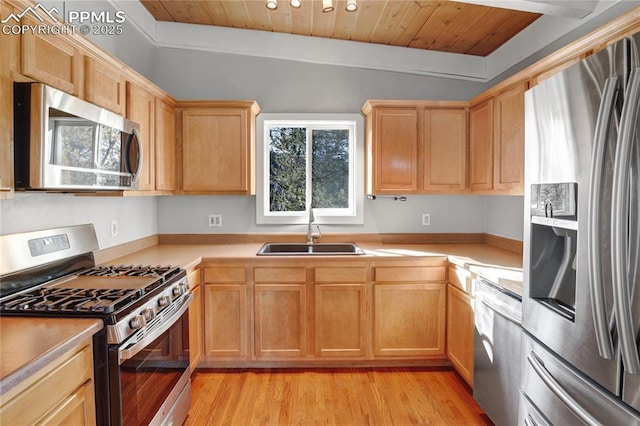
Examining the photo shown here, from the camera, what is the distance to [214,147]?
298 centimetres

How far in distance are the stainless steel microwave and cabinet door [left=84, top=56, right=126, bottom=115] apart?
0.13 metres

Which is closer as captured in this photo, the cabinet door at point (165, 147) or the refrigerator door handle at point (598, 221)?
the refrigerator door handle at point (598, 221)

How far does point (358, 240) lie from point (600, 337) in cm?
229

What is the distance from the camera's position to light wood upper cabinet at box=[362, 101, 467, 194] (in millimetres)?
3014

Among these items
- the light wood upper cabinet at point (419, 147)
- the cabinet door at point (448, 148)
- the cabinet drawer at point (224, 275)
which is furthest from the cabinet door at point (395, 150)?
the cabinet drawer at point (224, 275)

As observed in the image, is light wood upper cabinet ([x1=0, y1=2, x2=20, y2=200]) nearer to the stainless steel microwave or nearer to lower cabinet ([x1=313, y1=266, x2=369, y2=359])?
the stainless steel microwave

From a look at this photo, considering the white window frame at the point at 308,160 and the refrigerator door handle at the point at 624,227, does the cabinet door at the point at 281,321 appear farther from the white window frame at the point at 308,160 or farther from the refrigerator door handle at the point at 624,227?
the refrigerator door handle at the point at 624,227

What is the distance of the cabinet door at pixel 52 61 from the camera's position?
4.76ft

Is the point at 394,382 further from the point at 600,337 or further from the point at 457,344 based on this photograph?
the point at 600,337

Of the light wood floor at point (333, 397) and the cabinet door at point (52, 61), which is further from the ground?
the cabinet door at point (52, 61)

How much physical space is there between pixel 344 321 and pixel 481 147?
1.72 meters

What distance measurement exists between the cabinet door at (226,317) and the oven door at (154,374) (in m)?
0.50

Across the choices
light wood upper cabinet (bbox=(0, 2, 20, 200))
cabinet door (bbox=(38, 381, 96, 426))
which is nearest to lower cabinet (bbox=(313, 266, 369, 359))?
cabinet door (bbox=(38, 381, 96, 426))

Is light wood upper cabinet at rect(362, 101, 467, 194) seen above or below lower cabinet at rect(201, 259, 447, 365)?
above
